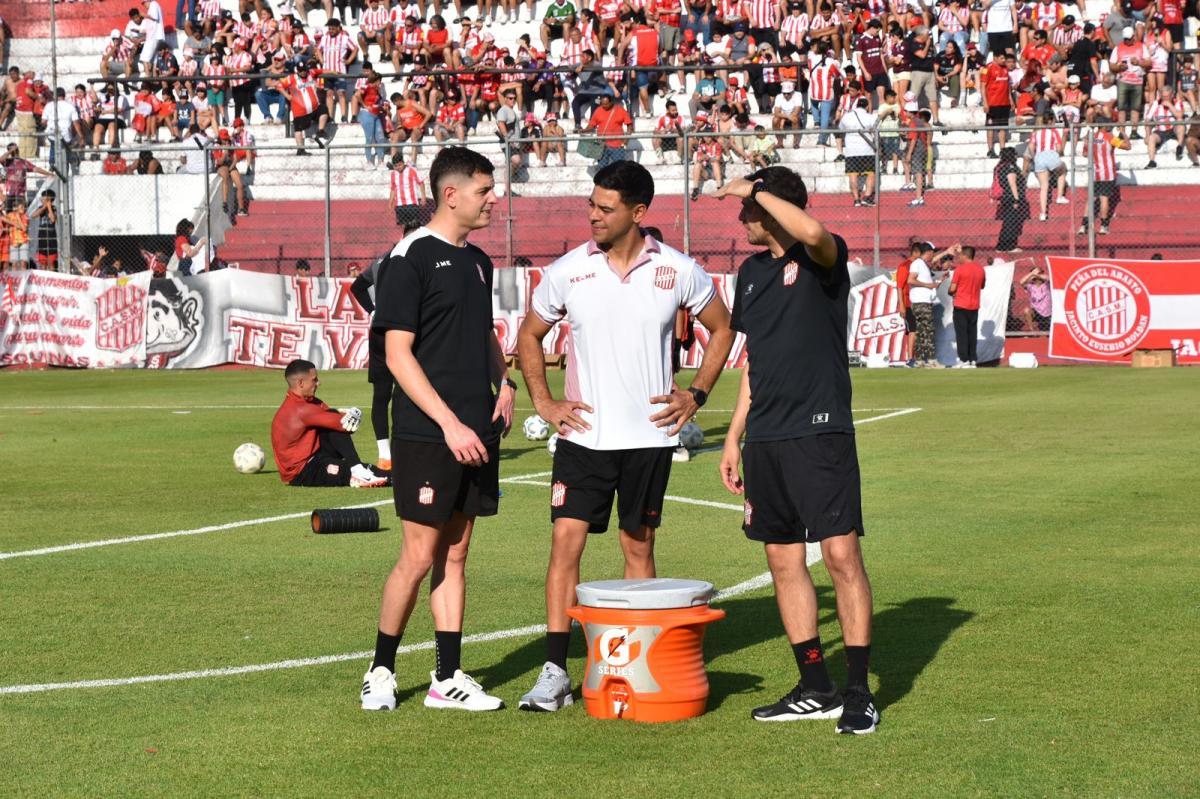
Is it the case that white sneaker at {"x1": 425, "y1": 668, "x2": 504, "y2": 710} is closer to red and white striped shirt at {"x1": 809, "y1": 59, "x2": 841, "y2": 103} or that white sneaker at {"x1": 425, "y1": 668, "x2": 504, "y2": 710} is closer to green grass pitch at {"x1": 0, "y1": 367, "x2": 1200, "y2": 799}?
green grass pitch at {"x1": 0, "y1": 367, "x2": 1200, "y2": 799}

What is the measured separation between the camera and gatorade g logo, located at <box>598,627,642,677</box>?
6562 millimetres

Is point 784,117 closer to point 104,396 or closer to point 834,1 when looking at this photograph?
point 834,1

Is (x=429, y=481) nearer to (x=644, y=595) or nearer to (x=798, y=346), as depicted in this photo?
(x=644, y=595)

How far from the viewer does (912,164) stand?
105ft

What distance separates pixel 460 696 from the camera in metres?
6.79

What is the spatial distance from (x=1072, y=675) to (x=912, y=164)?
25.6 metres

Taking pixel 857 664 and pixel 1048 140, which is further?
pixel 1048 140

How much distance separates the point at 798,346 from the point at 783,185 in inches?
24.1

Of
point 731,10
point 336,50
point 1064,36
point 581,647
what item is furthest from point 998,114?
point 581,647

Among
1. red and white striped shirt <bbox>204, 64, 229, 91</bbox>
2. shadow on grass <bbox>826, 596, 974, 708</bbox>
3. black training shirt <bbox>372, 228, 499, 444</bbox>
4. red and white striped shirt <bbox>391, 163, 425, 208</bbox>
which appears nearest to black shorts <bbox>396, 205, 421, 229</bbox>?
red and white striped shirt <bbox>391, 163, 425, 208</bbox>

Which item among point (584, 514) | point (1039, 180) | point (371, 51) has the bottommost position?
point (584, 514)

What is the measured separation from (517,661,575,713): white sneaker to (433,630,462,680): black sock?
0.98ft

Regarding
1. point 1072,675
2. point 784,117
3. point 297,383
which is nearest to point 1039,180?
point 784,117

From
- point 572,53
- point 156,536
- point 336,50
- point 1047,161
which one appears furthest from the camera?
point 336,50
